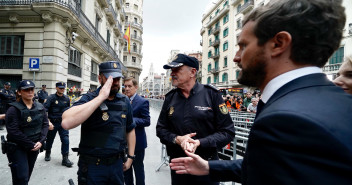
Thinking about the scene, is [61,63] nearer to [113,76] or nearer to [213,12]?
[113,76]

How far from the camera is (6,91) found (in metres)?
9.07

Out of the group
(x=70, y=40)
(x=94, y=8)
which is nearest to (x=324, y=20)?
(x=70, y=40)

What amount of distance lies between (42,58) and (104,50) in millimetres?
7492

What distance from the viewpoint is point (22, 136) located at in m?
3.08

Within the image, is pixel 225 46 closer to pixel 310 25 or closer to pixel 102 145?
pixel 102 145

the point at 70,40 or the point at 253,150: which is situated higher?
the point at 70,40

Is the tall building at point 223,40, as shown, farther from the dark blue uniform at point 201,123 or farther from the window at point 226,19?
the dark blue uniform at point 201,123

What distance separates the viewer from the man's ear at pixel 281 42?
0.85 m

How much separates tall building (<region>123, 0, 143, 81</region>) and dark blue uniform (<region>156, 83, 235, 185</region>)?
4228 cm

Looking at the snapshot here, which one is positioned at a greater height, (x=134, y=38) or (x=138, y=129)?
(x=134, y=38)

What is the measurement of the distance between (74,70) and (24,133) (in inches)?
437

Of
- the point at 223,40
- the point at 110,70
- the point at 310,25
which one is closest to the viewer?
the point at 310,25

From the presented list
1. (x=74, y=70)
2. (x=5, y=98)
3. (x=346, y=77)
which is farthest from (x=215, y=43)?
(x=346, y=77)

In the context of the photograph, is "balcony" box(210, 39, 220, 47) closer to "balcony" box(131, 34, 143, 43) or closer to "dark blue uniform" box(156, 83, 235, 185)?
"balcony" box(131, 34, 143, 43)
